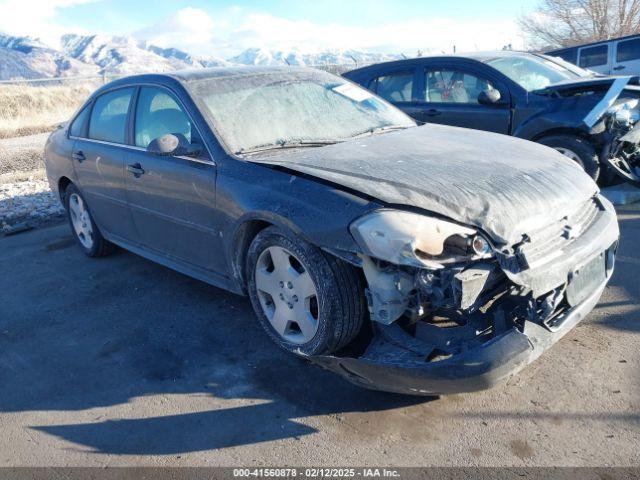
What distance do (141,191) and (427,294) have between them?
2.56 meters

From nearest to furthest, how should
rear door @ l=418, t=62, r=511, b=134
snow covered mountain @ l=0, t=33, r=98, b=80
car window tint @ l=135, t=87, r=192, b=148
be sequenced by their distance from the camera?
Answer: car window tint @ l=135, t=87, r=192, b=148 < rear door @ l=418, t=62, r=511, b=134 < snow covered mountain @ l=0, t=33, r=98, b=80

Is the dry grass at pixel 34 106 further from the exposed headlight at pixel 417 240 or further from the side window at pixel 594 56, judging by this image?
the exposed headlight at pixel 417 240

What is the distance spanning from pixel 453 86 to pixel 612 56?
10.3 metres

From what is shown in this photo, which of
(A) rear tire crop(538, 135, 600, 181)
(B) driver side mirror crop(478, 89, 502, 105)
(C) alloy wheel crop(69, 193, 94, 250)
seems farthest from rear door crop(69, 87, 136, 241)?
(A) rear tire crop(538, 135, 600, 181)

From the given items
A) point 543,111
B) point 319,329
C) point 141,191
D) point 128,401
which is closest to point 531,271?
point 319,329

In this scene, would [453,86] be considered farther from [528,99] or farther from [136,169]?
[136,169]

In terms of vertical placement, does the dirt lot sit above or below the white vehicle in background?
below

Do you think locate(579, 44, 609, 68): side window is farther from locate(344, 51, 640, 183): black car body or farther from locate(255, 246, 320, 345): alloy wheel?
locate(255, 246, 320, 345): alloy wheel

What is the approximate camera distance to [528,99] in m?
6.36

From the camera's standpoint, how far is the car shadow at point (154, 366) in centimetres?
292

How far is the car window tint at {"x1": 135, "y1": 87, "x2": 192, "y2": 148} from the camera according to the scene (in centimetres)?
406

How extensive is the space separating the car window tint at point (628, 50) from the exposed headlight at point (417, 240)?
47.8 ft

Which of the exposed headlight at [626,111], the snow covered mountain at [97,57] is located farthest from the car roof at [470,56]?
the snow covered mountain at [97,57]

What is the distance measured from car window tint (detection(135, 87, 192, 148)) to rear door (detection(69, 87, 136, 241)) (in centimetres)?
21
